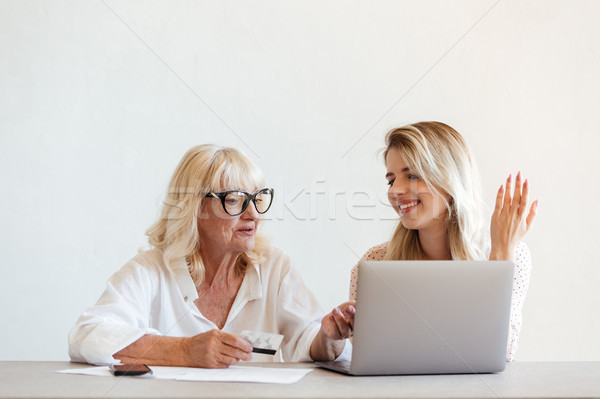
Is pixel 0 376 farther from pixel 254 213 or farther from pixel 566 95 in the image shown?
pixel 566 95

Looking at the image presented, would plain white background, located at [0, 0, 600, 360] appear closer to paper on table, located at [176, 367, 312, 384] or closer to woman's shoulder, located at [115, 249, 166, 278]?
woman's shoulder, located at [115, 249, 166, 278]

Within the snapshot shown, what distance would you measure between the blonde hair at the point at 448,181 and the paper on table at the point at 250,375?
2.69ft

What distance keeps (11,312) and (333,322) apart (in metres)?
1.81

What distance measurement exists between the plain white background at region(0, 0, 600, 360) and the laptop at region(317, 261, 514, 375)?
163 cm

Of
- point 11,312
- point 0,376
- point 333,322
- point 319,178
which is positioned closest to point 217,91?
point 319,178

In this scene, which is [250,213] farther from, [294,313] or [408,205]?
[408,205]

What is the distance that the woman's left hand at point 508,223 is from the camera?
1.98m

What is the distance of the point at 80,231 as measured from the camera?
9.50 ft

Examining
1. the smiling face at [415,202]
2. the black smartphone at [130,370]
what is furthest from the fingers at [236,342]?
the smiling face at [415,202]

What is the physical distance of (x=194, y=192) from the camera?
2.09m

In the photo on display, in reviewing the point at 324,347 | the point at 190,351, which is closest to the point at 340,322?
the point at 324,347

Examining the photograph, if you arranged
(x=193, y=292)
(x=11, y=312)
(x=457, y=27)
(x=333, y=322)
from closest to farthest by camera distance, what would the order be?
(x=333, y=322) < (x=193, y=292) < (x=11, y=312) < (x=457, y=27)

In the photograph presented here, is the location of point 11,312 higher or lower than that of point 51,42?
lower

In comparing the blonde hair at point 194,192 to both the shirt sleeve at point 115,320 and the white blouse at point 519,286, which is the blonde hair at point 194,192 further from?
the white blouse at point 519,286
